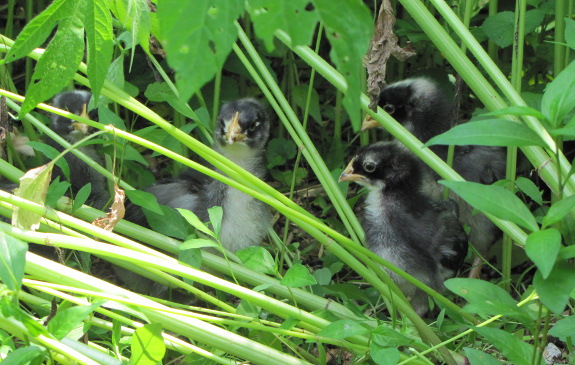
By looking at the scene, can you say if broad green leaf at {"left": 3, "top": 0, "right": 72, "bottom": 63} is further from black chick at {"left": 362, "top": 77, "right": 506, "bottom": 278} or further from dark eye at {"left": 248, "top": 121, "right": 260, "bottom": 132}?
black chick at {"left": 362, "top": 77, "right": 506, "bottom": 278}

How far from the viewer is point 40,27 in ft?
4.61

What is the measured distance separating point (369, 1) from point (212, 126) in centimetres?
106

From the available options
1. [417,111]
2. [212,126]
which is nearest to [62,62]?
[212,126]

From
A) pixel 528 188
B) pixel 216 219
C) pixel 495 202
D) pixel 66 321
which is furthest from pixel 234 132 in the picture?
pixel 495 202

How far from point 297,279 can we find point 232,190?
103cm

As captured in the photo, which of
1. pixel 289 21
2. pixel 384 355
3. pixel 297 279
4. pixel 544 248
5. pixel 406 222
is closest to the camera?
pixel 289 21

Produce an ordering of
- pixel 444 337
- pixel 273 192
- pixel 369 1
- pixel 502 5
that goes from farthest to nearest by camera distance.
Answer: pixel 369 1
pixel 502 5
pixel 444 337
pixel 273 192

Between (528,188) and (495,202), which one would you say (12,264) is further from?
(528,188)

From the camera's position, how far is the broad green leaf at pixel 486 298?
Result: 4.81 feet

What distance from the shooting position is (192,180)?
9.61ft

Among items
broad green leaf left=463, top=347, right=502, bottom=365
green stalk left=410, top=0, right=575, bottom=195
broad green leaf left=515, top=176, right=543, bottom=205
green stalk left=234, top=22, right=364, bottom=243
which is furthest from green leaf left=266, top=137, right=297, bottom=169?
broad green leaf left=463, top=347, right=502, bottom=365

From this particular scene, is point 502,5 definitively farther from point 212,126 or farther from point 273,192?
point 273,192

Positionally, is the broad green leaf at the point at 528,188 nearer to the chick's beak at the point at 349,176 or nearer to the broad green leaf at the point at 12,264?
the chick's beak at the point at 349,176

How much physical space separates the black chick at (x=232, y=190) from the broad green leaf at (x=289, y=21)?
184cm
